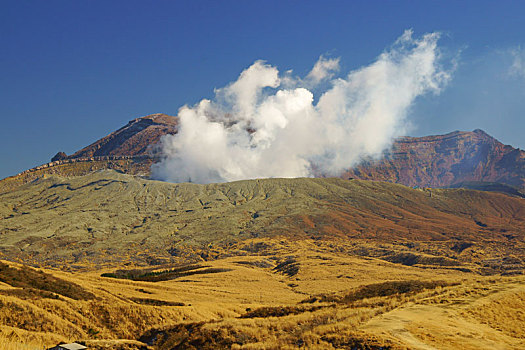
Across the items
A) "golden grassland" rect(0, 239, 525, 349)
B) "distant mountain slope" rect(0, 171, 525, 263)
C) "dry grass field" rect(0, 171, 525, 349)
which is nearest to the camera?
"golden grassland" rect(0, 239, 525, 349)

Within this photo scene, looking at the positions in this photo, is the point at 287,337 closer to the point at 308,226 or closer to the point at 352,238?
the point at 352,238

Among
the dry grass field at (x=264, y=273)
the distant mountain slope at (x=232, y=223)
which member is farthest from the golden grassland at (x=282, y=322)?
the distant mountain slope at (x=232, y=223)

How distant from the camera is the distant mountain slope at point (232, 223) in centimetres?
13700

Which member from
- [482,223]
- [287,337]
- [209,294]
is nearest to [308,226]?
[482,223]

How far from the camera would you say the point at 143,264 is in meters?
121

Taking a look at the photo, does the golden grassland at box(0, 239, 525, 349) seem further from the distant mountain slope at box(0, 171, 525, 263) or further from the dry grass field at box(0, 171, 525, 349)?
the distant mountain slope at box(0, 171, 525, 263)

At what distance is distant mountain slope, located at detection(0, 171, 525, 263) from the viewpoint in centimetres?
13700

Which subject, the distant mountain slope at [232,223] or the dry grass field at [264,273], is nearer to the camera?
the dry grass field at [264,273]

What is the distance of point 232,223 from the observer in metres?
163

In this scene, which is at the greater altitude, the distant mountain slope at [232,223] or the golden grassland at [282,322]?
the distant mountain slope at [232,223]

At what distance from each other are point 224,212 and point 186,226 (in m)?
21.3

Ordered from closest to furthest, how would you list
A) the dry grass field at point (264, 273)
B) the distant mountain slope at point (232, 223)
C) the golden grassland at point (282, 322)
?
the golden grassland at point (282, 322)
the dry grass field at point (264, 273)
the distant mountain slope at point (232, 223)

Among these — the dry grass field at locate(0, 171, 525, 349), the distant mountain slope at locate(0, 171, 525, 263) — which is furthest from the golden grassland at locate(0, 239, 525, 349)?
the distant mountain slope at locate(0, 171, 525, 263)

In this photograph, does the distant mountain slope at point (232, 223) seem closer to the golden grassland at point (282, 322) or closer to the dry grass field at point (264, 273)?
the dry grass field at point (264, 273)
